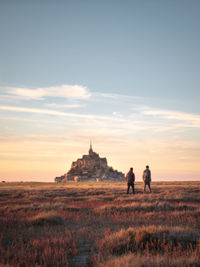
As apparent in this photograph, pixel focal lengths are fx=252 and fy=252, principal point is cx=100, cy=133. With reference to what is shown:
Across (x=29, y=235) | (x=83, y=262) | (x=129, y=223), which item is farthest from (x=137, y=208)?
(x=83, y=262)

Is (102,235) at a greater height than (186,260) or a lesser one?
lesser

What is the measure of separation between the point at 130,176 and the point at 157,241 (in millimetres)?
16859

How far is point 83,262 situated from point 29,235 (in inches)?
114

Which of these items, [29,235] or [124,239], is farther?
[29,235]

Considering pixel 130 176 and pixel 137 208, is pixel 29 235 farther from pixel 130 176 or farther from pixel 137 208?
pixel 130 176

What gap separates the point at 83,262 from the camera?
483 cm

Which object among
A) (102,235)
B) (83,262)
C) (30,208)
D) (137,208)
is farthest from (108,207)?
(83,262)

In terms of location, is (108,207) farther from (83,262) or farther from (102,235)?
(83,262)

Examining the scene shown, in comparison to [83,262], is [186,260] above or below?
above

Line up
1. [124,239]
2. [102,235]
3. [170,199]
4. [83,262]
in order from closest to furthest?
[83,262]
[124,239]
[102,235]
[170,199]

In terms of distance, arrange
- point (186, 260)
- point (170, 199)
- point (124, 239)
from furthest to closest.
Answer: point (170, 199)
point (124, 239)
point (186, 260)

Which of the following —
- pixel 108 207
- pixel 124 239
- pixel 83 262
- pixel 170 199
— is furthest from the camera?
pixel 170 199

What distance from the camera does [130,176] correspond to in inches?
895

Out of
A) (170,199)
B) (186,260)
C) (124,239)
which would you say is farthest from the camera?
(170,199)
